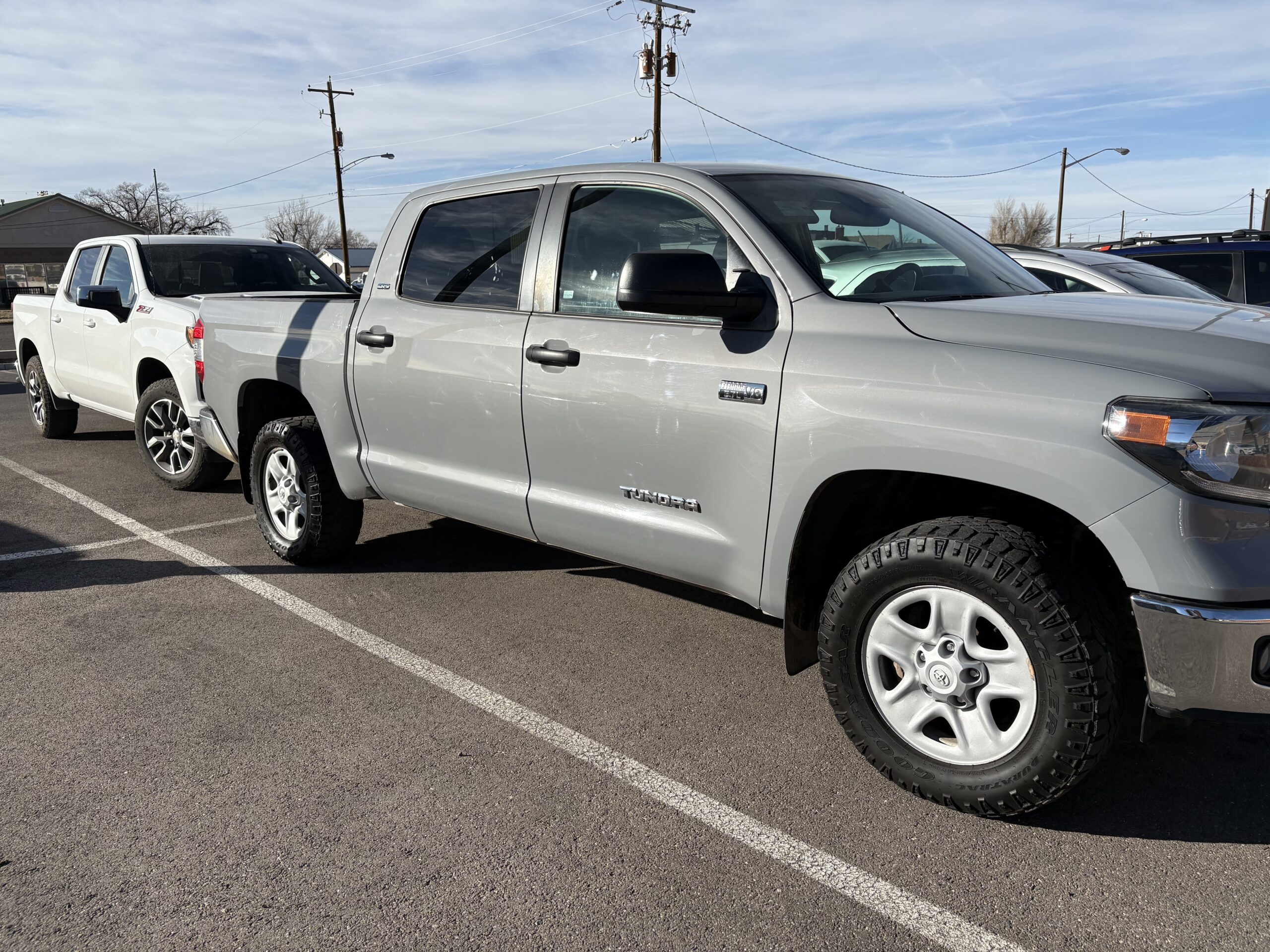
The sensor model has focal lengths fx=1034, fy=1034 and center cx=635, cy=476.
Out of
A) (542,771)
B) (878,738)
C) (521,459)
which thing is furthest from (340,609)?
(878,738)

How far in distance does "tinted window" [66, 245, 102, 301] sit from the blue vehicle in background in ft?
29.7

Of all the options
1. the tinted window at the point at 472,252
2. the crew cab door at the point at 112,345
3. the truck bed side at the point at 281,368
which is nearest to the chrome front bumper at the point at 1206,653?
the tinted window at the point at 472,252

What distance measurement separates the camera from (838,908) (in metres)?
2.58

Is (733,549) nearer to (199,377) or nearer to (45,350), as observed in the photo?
(199,377)

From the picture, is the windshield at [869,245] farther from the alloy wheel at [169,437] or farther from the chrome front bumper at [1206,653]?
the alloy wheel at [169,437]

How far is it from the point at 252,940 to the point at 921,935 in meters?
1.60

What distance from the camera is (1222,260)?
9117 millimetres

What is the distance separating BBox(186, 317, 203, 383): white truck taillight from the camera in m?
6.16

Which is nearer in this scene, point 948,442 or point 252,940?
point 252,940

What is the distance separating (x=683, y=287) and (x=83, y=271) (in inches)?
289

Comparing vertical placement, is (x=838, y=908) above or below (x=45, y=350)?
below

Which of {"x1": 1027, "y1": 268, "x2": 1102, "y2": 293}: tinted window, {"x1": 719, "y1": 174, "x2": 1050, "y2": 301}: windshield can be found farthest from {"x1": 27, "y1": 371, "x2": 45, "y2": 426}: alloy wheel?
{"x1": 1027, "y1": 268, "x2": 1102, "y2": 293}: tinted window

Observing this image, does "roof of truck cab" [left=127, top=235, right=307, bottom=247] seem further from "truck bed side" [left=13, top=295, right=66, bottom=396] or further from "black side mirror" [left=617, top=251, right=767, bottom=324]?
"black side mirror" [left=617, top=251, right=767, bottom=324]

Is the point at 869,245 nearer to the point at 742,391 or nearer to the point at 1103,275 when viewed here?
the point at 742,391
